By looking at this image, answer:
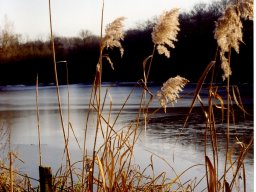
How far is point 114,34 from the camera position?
1950 mm

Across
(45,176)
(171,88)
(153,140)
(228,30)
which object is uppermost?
(228,30)

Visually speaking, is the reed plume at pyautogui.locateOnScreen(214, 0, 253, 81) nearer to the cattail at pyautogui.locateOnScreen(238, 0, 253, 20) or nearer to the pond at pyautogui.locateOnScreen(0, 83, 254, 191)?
the cattail at pyautogui.locateOnScreen(238, 0, 253, 20)

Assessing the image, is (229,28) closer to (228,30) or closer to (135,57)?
(228,30)

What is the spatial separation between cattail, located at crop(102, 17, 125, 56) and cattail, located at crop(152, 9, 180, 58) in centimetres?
17

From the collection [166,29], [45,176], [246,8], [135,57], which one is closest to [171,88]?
[166,29]

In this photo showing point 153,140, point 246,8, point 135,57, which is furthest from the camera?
point 135,57

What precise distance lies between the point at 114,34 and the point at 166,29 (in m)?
0.23

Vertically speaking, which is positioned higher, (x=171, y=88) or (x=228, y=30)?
(x=228, y=30)

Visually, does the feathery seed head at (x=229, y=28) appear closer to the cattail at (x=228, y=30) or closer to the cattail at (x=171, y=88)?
the cattail at (x=228, y=30)

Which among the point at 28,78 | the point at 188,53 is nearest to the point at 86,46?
the point at 28,78

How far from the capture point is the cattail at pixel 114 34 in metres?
1.93

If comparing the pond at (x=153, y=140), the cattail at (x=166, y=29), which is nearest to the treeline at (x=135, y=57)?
the pond at (x=153, y=140)

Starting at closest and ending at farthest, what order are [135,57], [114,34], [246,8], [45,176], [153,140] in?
[246,8] → [45,176] → [114,34] → [153,140] → [135,57]

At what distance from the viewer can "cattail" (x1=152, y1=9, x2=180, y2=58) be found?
1965 millimetres
